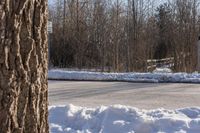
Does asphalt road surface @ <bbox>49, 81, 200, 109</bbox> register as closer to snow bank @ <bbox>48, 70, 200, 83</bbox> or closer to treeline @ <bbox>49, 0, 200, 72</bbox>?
snow bank @ <bbox>48, 70, 200, 83</bbox>

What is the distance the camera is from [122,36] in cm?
3169

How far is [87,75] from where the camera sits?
23797 mm

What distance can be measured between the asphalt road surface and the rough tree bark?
10292mm

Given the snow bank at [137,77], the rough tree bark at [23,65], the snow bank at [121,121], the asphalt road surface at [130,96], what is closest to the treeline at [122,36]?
the snow bank at [137,77]

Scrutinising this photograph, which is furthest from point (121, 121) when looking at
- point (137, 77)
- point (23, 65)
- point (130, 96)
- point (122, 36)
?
point (122, 36)

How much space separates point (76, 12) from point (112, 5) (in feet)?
13.3

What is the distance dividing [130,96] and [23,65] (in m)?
13.4

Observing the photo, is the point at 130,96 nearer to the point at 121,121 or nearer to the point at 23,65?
the point at 121,121

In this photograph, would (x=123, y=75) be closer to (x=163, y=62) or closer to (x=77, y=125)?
(x=163, y=62)

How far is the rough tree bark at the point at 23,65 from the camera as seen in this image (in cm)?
246

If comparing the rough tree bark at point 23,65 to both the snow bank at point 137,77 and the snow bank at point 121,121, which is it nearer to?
the snow bank at point 121,121

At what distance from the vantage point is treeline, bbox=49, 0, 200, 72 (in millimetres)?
29641

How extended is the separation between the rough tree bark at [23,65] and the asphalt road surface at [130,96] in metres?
10.3

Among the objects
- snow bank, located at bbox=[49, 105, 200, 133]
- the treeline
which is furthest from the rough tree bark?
the treeline
